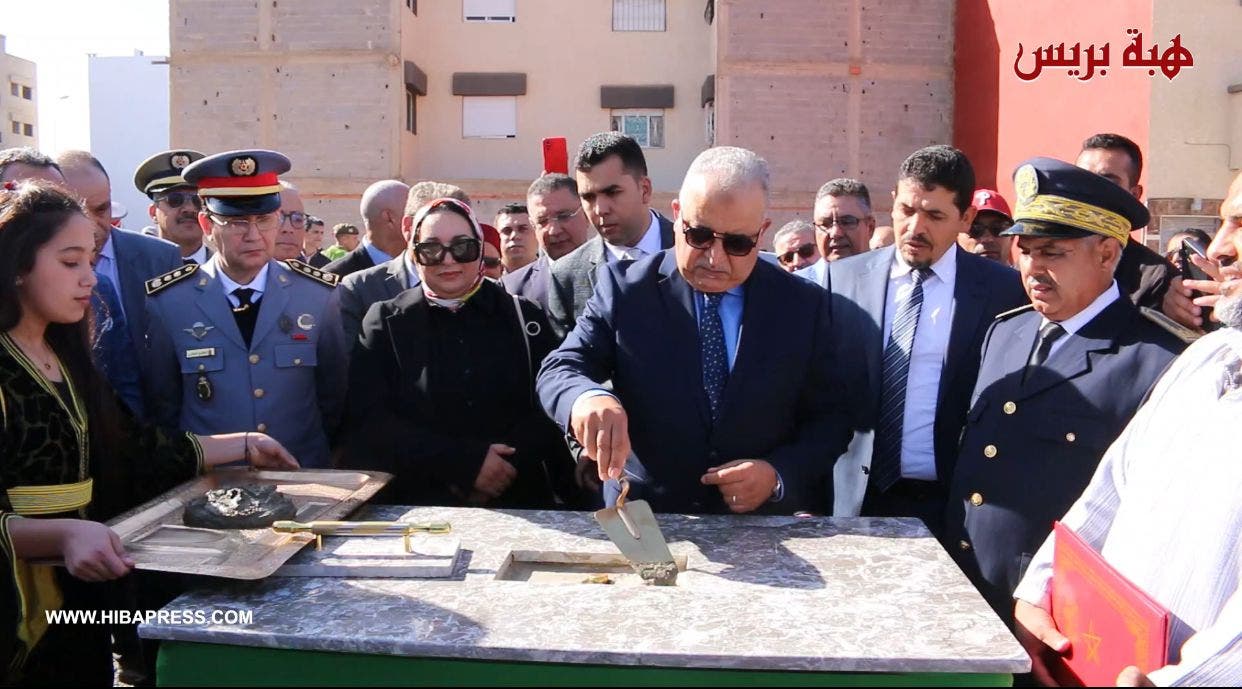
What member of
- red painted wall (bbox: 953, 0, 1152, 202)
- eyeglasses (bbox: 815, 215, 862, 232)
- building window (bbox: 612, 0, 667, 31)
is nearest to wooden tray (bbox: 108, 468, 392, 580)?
eyeglasses (bbox: 815, 215, 862, 232)

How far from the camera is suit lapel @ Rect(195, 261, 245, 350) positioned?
3.54 metres

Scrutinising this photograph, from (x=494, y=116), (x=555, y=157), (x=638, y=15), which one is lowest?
(x=555, y=157)

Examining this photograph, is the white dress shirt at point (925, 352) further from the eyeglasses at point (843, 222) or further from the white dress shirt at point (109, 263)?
the white dress shirt at point (109, 263)

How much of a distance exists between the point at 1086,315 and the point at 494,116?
59.5ft

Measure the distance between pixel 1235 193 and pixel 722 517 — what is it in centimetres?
148

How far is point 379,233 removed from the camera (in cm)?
614

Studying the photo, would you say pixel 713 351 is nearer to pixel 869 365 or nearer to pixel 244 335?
pixel 869 365

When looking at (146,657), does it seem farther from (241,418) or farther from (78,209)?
(78,209)

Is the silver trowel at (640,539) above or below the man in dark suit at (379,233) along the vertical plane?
below

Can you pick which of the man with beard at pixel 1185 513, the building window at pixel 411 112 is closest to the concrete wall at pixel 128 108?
the building window at pixel 411 112

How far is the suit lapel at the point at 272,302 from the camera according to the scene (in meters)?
3.57

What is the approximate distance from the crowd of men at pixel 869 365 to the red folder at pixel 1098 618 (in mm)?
68

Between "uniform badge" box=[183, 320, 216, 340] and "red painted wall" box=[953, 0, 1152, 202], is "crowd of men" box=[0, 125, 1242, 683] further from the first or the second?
"red painted wall" box=[953, 0, 1152, 202]

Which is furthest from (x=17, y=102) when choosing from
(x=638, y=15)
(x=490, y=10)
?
(x=638, y=15)
